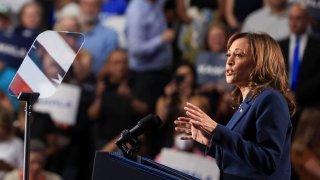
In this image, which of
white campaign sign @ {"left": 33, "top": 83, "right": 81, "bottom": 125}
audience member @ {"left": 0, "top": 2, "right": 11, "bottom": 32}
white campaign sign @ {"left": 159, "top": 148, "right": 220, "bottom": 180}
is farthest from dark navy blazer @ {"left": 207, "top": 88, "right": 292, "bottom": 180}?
audience member @ {"left": 0, "top": 2, "right": 11, "bottom": 32}

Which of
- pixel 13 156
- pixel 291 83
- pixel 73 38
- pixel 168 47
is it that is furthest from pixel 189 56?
pixel 73 38

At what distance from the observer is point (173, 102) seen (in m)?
7.95

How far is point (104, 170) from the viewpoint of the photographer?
355 centimetres

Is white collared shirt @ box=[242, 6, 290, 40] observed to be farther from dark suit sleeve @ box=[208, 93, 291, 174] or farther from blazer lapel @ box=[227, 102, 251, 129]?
dark suit sleeve @ box=[208, 93, 291, 174]

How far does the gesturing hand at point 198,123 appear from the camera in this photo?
131 inches

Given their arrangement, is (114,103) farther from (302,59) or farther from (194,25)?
(302,59)

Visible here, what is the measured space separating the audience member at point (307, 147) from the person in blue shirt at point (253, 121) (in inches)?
130

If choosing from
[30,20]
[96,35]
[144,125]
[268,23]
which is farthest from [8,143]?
[144,125]

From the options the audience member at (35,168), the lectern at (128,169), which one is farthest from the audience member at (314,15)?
the lectern at (128,169)

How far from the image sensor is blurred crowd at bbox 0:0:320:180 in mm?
7449

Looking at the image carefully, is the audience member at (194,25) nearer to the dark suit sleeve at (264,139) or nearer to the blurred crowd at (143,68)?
the blurred crowd at (143,68)

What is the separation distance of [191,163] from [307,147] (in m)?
0.98

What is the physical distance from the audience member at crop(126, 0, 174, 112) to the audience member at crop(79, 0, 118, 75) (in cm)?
32

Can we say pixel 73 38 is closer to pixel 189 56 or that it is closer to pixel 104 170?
pixel 104 170
